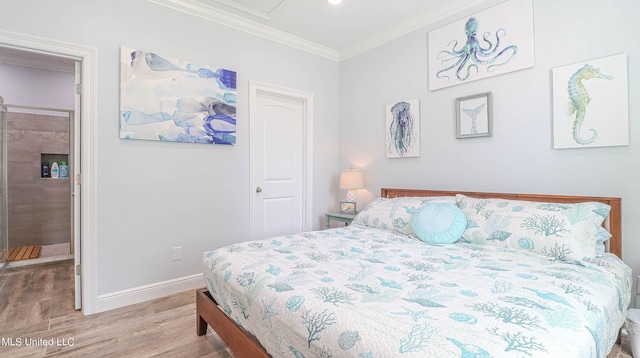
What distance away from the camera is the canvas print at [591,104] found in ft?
6.42

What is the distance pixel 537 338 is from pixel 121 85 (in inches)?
118

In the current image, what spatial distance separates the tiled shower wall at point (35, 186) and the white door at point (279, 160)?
9.84 ft

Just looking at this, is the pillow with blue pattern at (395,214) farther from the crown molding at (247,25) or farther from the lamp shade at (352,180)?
the crown molding at (247,25)

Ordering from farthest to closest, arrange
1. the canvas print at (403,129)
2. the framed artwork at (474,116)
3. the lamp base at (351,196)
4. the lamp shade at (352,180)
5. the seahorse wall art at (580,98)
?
the lamp base at (351,196)
the lamp shade at (352,180)
the canvas print at (403,129)
the framed artwork at (474,116)
the seahorse wall art at (580,98)

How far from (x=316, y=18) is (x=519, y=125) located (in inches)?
82.8

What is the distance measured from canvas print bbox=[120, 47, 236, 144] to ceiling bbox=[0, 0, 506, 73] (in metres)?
0.50

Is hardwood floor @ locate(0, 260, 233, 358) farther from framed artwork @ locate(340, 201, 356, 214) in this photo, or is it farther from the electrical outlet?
framed artwork @ locate(340, 201, 356, 214)

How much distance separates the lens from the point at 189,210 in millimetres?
2818

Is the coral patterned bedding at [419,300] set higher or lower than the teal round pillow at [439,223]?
lower

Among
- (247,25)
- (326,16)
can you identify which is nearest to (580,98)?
(326,16)

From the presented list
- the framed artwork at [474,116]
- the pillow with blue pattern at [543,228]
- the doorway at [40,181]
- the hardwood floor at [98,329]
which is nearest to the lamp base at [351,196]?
the framed artwork at [474,116]

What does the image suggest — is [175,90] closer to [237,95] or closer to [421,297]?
[237,95]

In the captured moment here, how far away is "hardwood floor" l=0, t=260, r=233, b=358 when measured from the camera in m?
1.85

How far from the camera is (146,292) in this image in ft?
8.48
